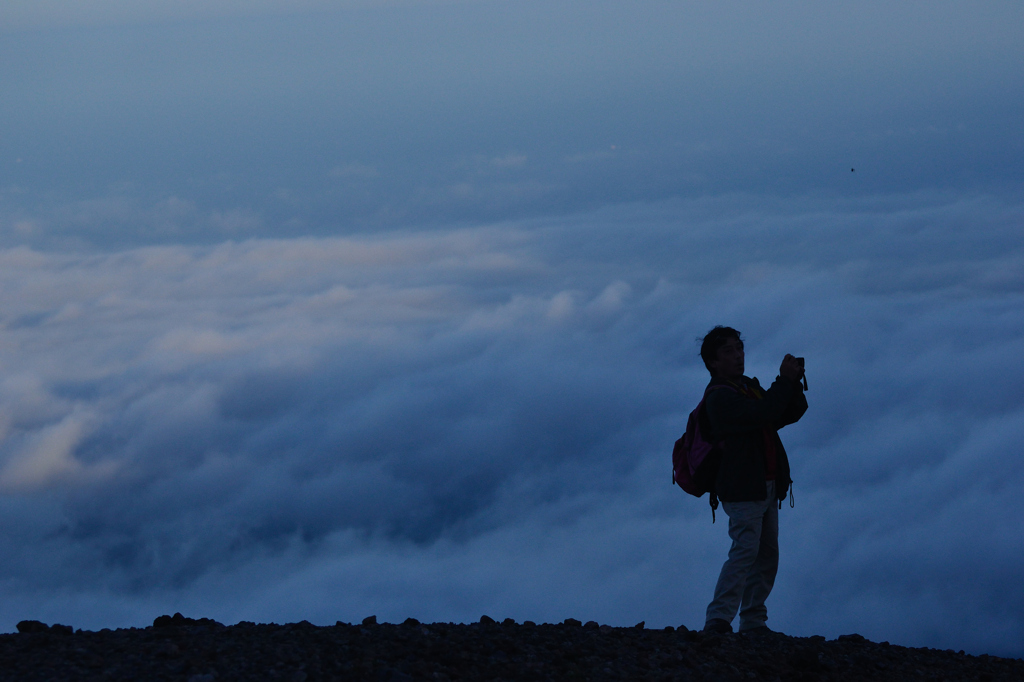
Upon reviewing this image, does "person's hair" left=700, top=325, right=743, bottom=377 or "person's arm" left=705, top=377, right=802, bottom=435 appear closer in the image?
"person's arm" left=705, top=377, right=802, bottom=435

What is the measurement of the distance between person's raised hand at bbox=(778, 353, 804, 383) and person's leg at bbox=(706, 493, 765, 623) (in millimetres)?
804

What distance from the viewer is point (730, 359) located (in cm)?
604

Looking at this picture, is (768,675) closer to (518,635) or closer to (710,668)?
(710,668)

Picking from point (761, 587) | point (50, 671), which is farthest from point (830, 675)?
point (50, 671)

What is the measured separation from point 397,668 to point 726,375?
264 centimetres

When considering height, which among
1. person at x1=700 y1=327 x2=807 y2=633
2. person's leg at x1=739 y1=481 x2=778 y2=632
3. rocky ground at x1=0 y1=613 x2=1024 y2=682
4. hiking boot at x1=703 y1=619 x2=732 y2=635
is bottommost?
rocky ground at x1=0 y1=613 x2=1024 y2=682

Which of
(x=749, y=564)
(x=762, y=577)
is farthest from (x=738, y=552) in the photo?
(x=762, y=577)

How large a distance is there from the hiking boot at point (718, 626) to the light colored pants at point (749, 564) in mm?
24

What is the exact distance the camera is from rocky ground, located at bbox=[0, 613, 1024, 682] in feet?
15.3

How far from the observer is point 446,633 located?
18.2ft

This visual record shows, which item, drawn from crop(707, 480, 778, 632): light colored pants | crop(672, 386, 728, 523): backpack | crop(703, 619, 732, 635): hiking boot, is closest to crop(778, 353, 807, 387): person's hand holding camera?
crop(672, 386, 728, 523): backpack

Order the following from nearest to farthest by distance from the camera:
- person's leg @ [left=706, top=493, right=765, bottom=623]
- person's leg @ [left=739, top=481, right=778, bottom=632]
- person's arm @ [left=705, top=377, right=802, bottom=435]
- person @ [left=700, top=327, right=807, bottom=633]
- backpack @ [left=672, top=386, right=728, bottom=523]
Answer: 1. person's arm @ [left=705, top=377, right=802, bottom=435]
2. person @ [left=700, top=327, right=807, bottom=633]
3. person's leg @ [left=706, top=493, right=765, bottom=623]
4. backpack @ [left=672, top=386, right=728, bottom=523]
5. person's leg @ [left=739, top=481, right=778, bottom=632]

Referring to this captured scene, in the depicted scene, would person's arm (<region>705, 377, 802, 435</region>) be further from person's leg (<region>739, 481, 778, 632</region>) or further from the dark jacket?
person's leg (<region>739, 481, 778, 632</region>)

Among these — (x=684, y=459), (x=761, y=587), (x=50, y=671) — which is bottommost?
(x=50, y=671)
